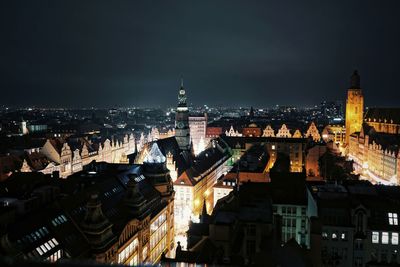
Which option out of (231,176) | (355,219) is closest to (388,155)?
(231,176)

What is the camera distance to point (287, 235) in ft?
165

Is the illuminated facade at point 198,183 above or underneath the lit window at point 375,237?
underneath

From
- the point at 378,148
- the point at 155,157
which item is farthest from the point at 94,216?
the point at 378,148

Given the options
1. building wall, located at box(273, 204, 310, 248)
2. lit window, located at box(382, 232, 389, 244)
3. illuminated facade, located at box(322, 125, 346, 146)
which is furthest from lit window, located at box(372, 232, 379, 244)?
illuminated facade, located at box(322, 125, 346, 146)

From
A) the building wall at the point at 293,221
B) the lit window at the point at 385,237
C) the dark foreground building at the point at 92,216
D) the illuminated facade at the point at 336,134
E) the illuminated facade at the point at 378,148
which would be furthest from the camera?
the illuminated facade at the point at 336,134

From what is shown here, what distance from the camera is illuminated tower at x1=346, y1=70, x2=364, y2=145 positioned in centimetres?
14262

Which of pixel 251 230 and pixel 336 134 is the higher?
pixel 336 134

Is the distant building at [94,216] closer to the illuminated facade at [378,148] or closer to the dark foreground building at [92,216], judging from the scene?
the dark foreground building at [92,216]

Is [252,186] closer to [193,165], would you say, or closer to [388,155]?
[193,165]

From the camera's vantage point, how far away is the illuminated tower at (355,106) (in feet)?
468

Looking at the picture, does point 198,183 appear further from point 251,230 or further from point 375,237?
point 375,237

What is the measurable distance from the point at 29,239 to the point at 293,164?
3504 inches

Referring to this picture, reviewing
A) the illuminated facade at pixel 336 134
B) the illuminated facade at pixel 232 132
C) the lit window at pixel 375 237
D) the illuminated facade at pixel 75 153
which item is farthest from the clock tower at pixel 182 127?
the illuminated facade at pixel 336 134

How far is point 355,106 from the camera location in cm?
14275
